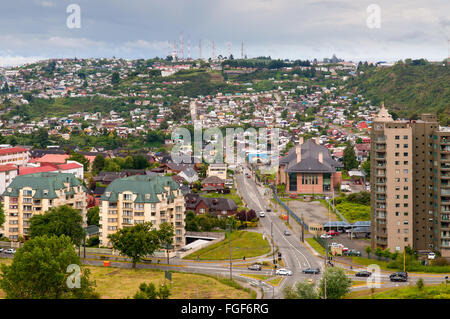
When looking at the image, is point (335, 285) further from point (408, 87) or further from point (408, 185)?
point (408, 87)

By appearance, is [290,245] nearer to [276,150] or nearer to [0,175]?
[0,175]

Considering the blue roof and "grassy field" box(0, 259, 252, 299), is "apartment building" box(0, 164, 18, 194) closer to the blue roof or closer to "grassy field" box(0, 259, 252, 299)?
"grassy field" box(0, 259, 252, 299)

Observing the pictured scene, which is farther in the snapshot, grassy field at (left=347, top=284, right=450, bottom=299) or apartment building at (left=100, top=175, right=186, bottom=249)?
apartment building at (left=100, top=175, right=186, bottom=249)

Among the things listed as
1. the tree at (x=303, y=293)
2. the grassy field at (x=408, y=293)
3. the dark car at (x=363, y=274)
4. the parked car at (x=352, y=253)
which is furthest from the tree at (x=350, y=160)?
the tree at (x=303, y=293)

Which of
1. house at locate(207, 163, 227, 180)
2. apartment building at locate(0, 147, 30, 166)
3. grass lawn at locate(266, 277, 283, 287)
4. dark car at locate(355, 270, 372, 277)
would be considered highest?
apartment building at locate(0, 147, 30, 166)

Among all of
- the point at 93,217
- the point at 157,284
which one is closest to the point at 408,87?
the point at 93,217

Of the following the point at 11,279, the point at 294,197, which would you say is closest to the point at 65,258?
the point at 11,279

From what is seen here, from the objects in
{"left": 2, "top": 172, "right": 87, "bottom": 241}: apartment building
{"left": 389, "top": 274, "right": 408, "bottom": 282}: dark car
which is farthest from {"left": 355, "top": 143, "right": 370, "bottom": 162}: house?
{"left": 389, "top": 274, "right": 408, "bottom": 282}: dark car

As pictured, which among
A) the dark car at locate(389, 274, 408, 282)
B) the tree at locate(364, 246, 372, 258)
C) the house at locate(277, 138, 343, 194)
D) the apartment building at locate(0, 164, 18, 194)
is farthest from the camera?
the house at locate(277, 138, 343, 194)
